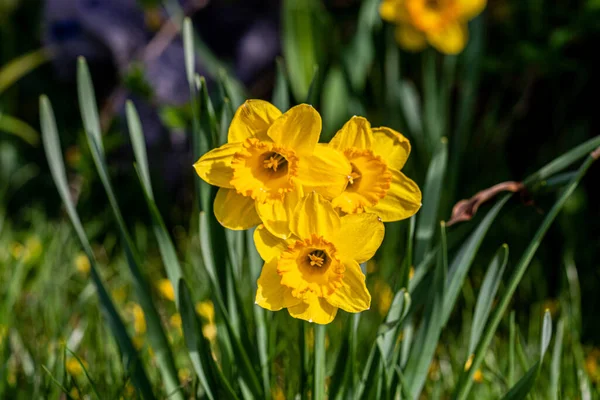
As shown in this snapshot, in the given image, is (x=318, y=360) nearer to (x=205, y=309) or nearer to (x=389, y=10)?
(x=205, y=309)

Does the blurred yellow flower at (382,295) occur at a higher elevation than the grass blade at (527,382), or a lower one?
higher

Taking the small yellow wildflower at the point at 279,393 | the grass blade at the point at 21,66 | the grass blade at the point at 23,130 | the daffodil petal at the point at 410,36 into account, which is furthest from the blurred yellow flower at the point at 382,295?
the grass blade at the point at 21,66

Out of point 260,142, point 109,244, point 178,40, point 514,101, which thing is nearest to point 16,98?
point 178,40

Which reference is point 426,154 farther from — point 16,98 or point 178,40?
point 16,98

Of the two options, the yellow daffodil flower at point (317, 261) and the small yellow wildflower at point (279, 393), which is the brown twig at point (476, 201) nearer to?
the yellow daffodil flower at point (317, 261)

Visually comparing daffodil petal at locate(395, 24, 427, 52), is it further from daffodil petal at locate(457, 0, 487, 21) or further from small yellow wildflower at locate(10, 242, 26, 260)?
small yellow wildflower at locate(10, 242, 26, 260)
